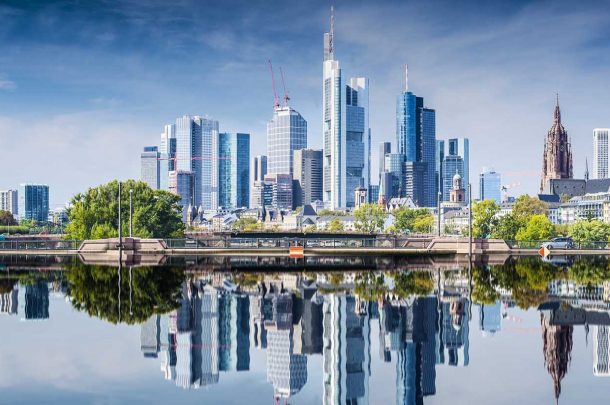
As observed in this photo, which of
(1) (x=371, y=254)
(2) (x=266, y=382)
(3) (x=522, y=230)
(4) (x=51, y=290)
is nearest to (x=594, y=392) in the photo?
(2) (x=266, y=382)

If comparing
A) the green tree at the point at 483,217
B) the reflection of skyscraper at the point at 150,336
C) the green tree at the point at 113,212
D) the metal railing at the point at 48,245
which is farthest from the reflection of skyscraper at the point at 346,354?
the green tree at the point at 483,217

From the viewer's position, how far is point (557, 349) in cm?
2450

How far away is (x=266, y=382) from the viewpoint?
20828 mm

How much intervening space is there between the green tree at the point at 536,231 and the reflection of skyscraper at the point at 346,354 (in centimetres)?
11894

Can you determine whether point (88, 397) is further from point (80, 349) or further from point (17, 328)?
point (17, 328)

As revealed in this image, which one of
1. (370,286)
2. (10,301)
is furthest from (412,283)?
(10,301)

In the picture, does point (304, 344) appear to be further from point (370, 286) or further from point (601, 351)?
point (370, 286)

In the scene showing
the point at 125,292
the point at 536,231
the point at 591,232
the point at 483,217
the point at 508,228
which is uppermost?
the point at 483,217

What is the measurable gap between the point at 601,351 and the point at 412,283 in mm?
22242

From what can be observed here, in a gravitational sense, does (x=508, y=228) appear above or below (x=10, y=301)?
above

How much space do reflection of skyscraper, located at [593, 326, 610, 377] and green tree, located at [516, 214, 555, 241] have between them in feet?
397

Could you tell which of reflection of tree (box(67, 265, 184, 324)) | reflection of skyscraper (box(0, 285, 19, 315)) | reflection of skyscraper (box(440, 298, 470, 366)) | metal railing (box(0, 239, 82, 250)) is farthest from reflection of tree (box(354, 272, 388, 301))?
metal railing (box(0, 239, 82, 250))

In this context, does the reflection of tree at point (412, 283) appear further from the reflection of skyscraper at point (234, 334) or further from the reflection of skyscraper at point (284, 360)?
the reflection of skyscraper at point (284, 360)

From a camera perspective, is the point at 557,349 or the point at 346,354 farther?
the point at 557,349
